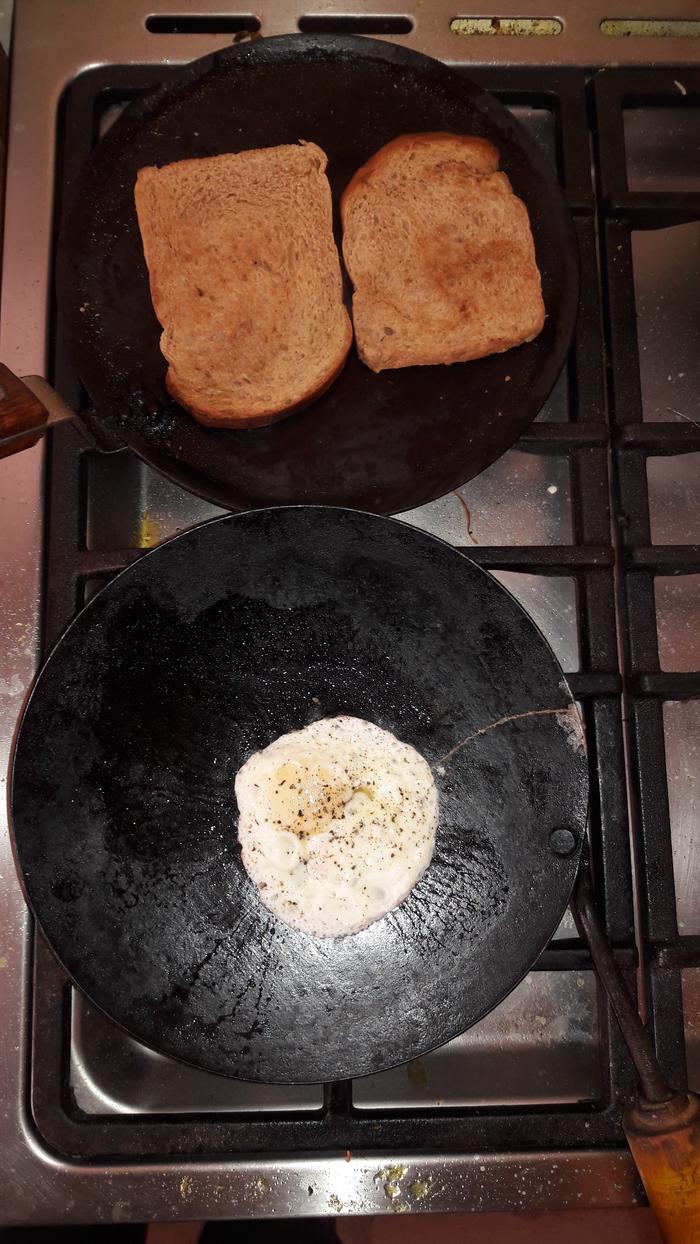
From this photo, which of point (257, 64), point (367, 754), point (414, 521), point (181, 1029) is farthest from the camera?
point (414, 521)

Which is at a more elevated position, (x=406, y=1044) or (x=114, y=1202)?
(x=406, y=1044)

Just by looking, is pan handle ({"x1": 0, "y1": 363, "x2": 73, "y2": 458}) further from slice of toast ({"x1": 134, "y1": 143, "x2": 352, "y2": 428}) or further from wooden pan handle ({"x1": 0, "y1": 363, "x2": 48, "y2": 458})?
slice of toast ({"x1": 134, "y1": 143, "x2": 352, "y2": 428})

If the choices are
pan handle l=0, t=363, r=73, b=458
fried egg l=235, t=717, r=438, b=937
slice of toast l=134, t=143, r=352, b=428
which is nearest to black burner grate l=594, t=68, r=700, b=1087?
fried egg l=235, t=717, r=438, b=937

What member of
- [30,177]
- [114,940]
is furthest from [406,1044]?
[30,177]

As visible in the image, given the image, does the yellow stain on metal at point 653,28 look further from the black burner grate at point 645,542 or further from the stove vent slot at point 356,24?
the stove vent slot at point 356,24

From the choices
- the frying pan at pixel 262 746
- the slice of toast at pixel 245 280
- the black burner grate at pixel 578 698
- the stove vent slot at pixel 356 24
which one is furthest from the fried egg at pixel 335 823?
the stove vent slot at pixel 356 24

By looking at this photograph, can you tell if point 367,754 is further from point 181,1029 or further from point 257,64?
point 257,64

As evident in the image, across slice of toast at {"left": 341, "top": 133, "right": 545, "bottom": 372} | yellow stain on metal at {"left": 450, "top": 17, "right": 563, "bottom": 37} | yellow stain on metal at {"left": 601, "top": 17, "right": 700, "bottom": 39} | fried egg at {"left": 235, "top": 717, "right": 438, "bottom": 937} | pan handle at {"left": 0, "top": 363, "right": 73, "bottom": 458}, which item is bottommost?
fried egg at {"left": 235, "top": 717, "right": 438, "bottom": 937}
